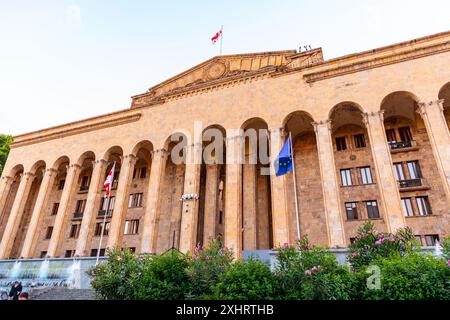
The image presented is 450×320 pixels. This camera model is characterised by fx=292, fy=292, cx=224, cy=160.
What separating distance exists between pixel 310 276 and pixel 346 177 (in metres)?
15.3

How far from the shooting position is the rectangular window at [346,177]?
22.9 metres

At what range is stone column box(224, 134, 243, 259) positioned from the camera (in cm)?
1924

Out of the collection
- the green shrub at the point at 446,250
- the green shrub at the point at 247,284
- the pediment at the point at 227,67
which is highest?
the pediment at the point at 227,67

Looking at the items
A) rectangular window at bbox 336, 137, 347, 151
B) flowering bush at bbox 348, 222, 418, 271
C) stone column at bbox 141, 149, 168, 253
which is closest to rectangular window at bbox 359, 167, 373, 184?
rectangular window at bbox 336, 137, 347, 151

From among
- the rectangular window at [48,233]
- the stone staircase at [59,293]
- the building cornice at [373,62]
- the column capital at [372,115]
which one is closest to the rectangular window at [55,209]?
the rectangular window at [48,233]

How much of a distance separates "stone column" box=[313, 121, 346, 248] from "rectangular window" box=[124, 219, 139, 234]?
59.9ft

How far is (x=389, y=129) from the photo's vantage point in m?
23.3

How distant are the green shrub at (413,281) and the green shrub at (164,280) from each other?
652 centimetres

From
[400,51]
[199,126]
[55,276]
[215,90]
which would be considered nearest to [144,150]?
[199,126]

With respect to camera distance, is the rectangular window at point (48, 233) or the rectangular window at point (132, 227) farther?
the rectangular window at point (48, 233)

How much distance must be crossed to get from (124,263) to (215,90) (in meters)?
16.3

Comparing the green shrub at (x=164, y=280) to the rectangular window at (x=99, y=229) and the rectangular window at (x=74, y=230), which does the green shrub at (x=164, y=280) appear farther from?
A: the rectangular window at (x=74, y=230)

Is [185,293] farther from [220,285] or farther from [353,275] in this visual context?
[353,275]

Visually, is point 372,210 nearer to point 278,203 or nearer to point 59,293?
point 278,203
